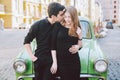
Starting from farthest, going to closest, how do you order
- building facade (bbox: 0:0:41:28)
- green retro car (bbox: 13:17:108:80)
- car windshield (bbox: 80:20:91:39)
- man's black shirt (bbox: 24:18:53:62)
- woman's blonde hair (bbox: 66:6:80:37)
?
building facade (bbox: 0:0:41:28) → car windshield (bbox: 80:20:91:39) → green retro car (bbox: 13:17:108:80) → man's black shirt (bbox: 24:18:53:62) → woman's blonde hair (bbox: 66:6:80:37)

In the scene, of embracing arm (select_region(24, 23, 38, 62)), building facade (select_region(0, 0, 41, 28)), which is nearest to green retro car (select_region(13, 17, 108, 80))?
embracing arm (select_region(24, 23, 38, 62))

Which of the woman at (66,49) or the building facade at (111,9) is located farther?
the building facade at (111,9)

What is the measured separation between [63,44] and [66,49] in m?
0.08

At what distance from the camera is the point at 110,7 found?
612 ft

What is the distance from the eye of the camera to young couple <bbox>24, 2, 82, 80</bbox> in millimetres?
5191

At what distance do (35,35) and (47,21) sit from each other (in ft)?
0.88

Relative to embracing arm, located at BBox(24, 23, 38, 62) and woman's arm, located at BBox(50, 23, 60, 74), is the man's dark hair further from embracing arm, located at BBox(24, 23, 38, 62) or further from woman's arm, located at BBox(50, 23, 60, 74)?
embracing arm, located at BBox(24, 23, 38, 62)

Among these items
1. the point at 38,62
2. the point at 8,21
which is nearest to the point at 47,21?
the point at 38,62

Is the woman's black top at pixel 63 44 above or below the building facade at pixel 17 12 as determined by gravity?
below

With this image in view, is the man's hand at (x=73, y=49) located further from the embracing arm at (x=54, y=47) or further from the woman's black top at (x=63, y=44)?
the embracing arm at (x=54, y=47)

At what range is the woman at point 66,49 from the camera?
519 cm

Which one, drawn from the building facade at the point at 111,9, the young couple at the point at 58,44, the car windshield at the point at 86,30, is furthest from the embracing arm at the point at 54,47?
the building facade at the point at 111,9

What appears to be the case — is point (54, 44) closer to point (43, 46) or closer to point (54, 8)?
point (43, 46)

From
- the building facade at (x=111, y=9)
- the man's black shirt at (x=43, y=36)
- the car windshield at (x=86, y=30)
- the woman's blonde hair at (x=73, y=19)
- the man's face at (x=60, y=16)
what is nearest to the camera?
the woman's blonde hair at (x=73, y=19)
